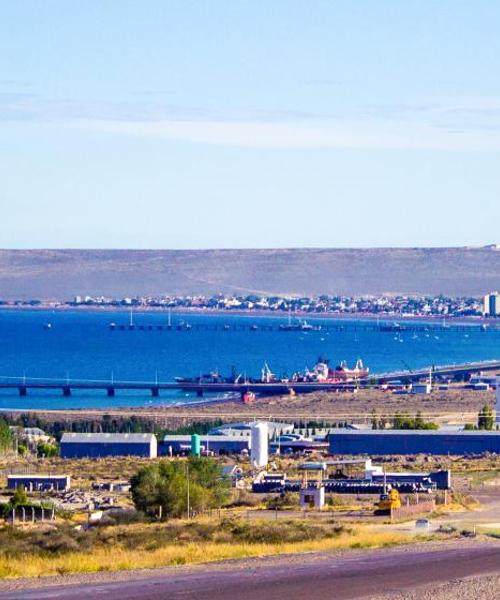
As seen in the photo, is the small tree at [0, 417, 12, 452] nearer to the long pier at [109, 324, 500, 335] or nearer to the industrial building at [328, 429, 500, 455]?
the industrial building at [328, 429, 500, 455]

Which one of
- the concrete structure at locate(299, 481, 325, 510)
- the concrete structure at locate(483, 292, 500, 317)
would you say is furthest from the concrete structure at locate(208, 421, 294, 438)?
the concrete structure at locate(483, 292, 500, 317)

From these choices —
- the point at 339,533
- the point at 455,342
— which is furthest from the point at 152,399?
the point at 455,342

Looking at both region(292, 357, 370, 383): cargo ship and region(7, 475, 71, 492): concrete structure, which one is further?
region(292, 357, 370, 383): cargo ship

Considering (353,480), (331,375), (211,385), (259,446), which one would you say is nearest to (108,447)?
(259,446)

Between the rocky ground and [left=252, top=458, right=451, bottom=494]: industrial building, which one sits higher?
A: the rocky ground

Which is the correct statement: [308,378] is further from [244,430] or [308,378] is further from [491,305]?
[491,305]

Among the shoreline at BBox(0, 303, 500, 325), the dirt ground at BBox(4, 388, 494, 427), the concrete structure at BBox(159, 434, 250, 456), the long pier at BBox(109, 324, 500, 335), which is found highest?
the shoreline at BBox(0, 303, 500, 325)
